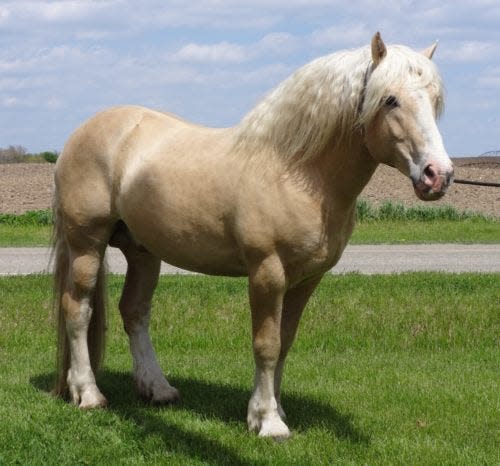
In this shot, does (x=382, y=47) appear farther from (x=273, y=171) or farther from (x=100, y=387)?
(x=100, y=387)

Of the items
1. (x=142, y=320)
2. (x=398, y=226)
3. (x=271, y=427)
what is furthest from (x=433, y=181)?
(x=398, y=226)

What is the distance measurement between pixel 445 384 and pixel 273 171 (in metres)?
2.41

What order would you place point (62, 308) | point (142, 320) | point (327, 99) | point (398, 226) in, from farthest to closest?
point (398, 226) → point (142, 320) → point (62, 308) → point (327, 99)

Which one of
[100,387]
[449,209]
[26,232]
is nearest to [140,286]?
[100,387]

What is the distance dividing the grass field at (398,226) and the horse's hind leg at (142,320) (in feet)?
33.3

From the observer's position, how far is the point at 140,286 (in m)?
6.40

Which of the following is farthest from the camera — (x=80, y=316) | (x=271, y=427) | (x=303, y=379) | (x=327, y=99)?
(x=303, y=379)

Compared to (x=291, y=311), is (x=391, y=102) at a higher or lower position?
higher

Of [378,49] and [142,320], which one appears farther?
[142,320]

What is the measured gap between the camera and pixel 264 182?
5.03m

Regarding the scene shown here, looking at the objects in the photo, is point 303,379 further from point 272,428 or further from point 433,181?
point 433,181

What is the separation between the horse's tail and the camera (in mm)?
6250

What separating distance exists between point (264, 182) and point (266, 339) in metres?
0.88

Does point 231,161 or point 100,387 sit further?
point 100,387
